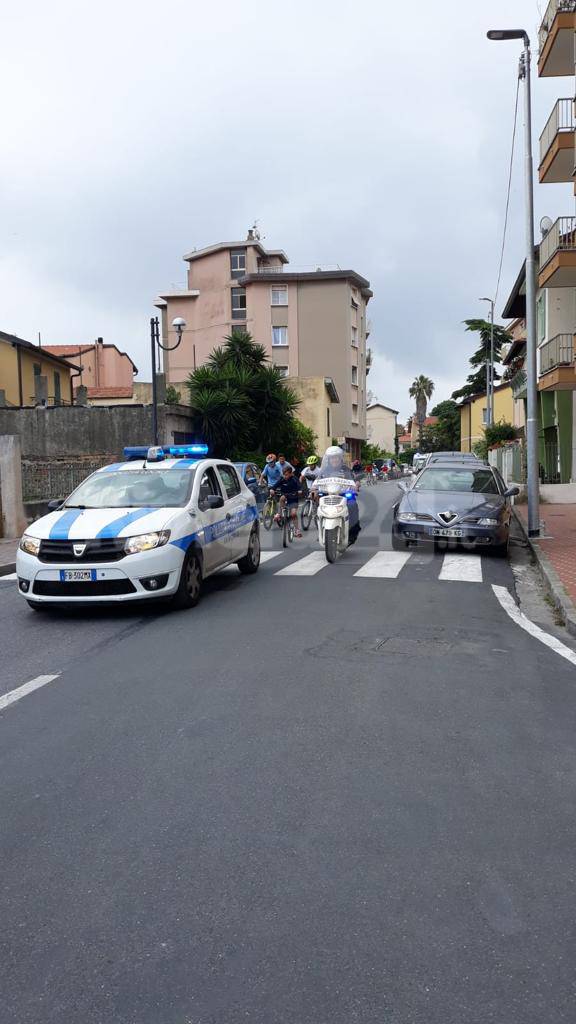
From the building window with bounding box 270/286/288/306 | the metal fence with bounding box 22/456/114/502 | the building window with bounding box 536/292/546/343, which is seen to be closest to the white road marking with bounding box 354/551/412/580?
the metal fence with bounding box 22/456/114/502

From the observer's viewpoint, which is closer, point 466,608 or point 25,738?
point 25,738

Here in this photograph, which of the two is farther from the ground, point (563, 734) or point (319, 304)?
point (319, 304)

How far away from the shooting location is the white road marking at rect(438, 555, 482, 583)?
1166 cm

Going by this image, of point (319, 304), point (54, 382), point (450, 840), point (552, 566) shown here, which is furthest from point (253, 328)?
point (450, 840)

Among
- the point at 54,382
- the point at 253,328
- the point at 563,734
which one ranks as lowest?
the point at 563,734

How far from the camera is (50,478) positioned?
A: 81.8 feet

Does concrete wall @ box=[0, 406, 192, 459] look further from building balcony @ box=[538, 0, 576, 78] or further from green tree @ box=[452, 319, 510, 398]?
green tree @ box=[452, 319, 510, 398]

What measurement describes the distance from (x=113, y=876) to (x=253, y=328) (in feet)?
197

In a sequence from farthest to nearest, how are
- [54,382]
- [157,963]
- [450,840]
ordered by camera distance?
[54,382] < [450,840] < [157,963]

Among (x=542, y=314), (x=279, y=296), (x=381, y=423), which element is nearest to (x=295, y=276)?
(x=279, y=296)

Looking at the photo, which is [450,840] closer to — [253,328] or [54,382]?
[54,382]

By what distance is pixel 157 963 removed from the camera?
9.06 feet

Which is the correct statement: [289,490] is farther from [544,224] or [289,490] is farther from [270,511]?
[544,224]

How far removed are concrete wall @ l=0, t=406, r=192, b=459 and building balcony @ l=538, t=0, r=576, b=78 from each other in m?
16.0
